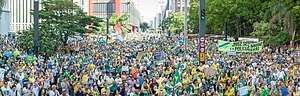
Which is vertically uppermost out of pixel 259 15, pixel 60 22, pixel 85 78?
pixel 259 15

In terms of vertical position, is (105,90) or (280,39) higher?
(280,39)

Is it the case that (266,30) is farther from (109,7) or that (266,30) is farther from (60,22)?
(109,7)

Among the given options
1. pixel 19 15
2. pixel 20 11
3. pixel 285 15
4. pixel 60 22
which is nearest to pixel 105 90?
pixel 60 22

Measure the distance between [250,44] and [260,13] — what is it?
845 inches

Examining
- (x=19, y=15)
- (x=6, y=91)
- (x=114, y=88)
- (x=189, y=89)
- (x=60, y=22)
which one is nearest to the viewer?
(x=6, y=91)

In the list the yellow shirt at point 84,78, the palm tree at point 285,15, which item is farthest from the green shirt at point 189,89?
the palm tree at point 285,15

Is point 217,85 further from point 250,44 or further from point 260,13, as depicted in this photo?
point 260,13

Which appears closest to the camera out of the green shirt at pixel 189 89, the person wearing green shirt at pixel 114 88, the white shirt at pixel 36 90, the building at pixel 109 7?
the white shirt at pixel 36 90

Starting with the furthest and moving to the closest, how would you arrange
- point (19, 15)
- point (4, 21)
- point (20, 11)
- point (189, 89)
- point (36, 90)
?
point (19, 15) < point (20, 11) < point (4, 21) < point (189, 89) < point (36, 90)

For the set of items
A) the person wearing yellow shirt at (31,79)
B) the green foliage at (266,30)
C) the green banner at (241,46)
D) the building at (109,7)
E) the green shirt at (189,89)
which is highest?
the building at (109,7)

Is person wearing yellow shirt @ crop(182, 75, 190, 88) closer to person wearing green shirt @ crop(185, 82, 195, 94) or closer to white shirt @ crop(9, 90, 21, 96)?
person wearing green shirt @ crop(185, 82, 195, 94)

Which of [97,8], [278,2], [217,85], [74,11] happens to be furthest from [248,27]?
[97,8]

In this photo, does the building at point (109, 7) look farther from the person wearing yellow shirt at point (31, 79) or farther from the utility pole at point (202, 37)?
the person wearing yellow shirt at point (31, 79)

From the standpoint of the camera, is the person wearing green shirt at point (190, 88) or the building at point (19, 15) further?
the building at point (19, 15)
